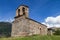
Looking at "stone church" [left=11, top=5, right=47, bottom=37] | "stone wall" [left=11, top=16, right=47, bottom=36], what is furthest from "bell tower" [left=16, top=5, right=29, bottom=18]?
"stone wall" [left=11, top=16, right=47, bottom=36]

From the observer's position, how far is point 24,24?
136 feet

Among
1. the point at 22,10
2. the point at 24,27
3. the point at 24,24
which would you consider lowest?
the point at 24,27

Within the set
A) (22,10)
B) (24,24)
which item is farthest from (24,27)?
(22,10)

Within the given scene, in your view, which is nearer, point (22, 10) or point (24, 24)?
point (24, 24)

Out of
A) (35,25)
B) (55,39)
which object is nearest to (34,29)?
(35,25)

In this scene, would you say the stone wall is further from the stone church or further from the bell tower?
the bell tower

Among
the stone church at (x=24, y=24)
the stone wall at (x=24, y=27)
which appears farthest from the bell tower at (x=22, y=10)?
the stone wall at (x=24, y=27)

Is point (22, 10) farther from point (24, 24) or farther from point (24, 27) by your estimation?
point (24, 27)

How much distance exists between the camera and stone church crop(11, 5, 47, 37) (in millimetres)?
41094

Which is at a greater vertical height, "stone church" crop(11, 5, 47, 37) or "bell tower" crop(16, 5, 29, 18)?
"bell tower" crop(16, 5, 29, 18)

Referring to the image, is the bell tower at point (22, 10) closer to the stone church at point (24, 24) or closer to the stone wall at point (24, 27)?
the stone church at point (24, 24)

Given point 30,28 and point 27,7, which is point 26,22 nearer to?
point 30,28

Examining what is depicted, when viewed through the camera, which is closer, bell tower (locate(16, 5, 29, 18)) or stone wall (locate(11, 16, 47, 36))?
stone wall (locate(11, 16, 47, 36))

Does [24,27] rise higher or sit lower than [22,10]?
lower
